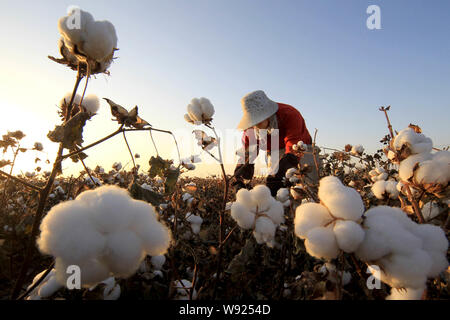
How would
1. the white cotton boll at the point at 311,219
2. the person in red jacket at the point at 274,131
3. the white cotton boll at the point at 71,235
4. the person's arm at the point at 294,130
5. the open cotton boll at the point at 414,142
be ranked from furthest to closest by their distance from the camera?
the person's arm at the point at 294,130 < the person in red jacket at the point at 274,131 < the open cotton boll at the point at 414,142 < the white cotton boll at the point at 311,219 < the white cotton boll at the point at 71,235

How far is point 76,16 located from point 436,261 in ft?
4.98

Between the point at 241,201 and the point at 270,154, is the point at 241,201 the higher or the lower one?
the lower one

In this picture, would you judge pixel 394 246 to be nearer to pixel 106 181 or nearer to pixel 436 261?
pixel 436 261

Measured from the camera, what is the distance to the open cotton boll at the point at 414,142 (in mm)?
1005

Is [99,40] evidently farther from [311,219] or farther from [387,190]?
[387,190]

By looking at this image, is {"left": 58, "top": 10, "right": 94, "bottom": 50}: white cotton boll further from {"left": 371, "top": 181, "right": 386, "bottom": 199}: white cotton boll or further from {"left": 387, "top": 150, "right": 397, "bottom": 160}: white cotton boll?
{"left": 371, "top": 181, "right": 386, "bottom": 199}: white cotton boll

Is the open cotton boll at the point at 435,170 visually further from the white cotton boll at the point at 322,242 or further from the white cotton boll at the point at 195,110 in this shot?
the white cotton boll at the point at 195,110

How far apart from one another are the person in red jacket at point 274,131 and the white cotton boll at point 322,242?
102 inches

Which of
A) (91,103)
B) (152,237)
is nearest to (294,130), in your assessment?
(91,103)

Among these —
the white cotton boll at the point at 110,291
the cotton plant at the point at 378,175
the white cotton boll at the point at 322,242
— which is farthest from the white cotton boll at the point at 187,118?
the cotton plant at the point at 378,175

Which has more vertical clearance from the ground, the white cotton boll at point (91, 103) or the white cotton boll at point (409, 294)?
the white cotton boll at point (91, 103)

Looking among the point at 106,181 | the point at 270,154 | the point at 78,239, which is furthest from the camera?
the point at 270,154
